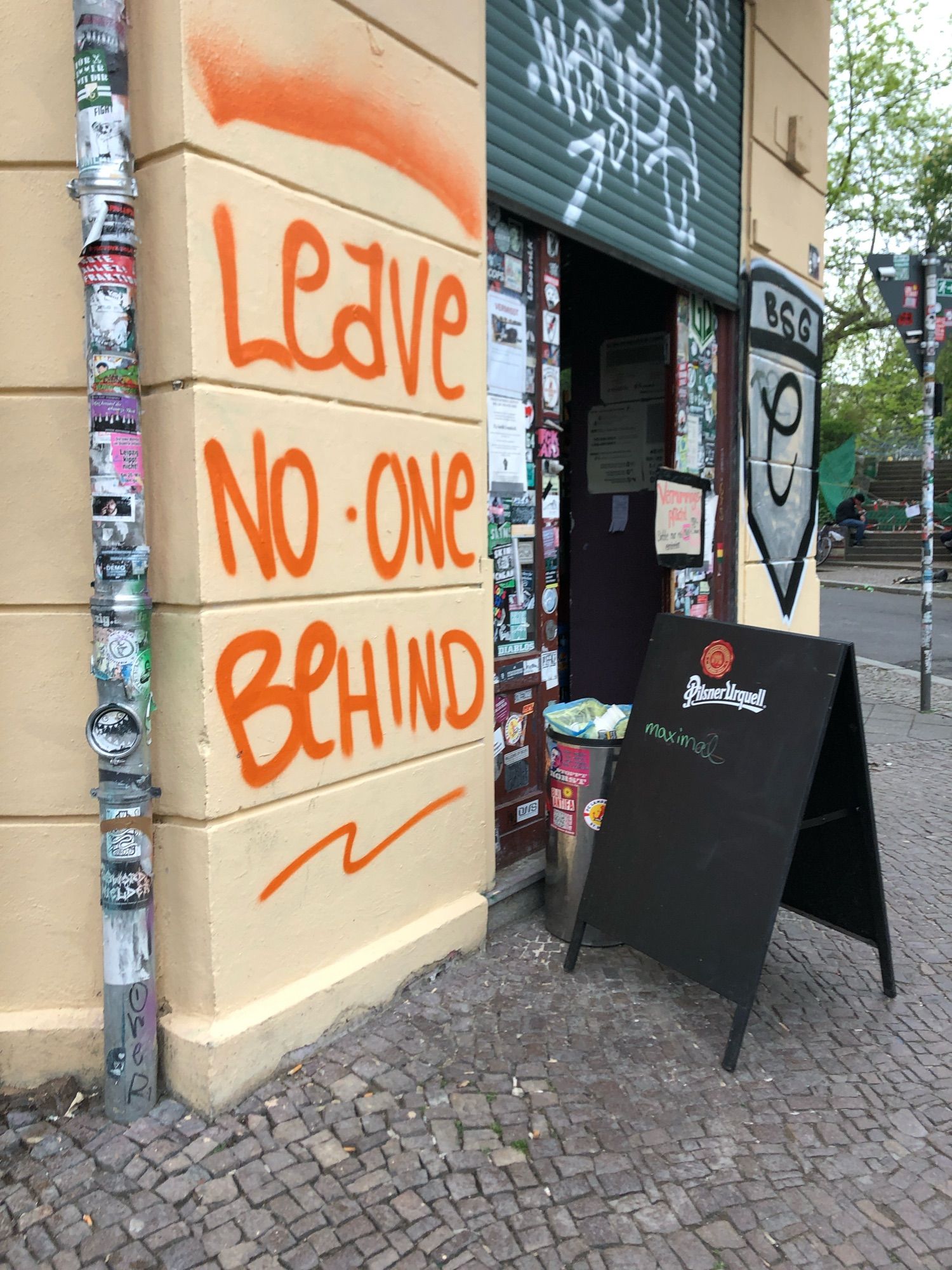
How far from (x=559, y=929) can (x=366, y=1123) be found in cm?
131

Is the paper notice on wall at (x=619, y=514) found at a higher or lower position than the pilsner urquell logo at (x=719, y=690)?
higher

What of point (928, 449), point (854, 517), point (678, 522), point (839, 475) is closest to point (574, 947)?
point (678, 522)

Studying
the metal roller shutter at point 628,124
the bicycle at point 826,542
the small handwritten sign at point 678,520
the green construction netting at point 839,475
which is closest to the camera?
the metal roller shutter at point 628,124

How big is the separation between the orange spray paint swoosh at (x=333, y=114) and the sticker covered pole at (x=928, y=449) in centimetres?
511

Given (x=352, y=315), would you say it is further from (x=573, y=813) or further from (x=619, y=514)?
(x=619, y=514)

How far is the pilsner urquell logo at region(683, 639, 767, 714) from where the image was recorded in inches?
122

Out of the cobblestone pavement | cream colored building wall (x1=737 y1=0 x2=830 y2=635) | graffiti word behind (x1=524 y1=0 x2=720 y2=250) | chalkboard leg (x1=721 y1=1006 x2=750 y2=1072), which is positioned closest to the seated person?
cream colored building wall (x1=737 y1=0 x2=830 y2=635)

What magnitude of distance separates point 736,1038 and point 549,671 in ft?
6.14

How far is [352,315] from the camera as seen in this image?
3.03m

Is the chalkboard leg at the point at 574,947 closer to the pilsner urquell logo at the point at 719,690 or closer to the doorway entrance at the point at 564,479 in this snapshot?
the doorway entrance at the point at 564,479

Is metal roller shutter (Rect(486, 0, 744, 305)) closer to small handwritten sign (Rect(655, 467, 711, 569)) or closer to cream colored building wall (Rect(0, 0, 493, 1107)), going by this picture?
cream colored building wall (Rect(0, 0, 493, 1107))

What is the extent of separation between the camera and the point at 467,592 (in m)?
3.54

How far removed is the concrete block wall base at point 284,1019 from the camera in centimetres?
263

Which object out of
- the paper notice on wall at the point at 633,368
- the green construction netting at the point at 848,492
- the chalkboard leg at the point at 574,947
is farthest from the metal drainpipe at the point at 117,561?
the green construction netting at the point at 848,492
